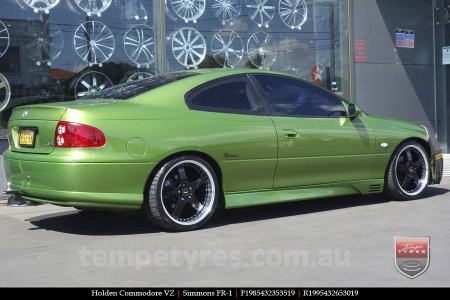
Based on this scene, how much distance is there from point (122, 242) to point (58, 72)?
4.30 metres

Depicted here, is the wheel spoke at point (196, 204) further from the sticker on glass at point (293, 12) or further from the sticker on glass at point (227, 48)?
the sticker on glass at point (293, 12)

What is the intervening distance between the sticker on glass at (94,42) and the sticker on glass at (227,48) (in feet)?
5.97

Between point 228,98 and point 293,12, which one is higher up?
point 293,12

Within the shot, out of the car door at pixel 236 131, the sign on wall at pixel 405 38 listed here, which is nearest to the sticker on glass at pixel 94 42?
the car door at pixel 236 131

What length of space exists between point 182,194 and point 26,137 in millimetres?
1412

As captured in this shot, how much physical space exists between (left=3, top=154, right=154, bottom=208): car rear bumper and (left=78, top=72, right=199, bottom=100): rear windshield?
76cm

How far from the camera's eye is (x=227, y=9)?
33.0ft

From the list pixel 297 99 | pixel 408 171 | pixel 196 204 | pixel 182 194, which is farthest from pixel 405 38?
pixel 182 194

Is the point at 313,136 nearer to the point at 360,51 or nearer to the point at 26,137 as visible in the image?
the point at 26,137

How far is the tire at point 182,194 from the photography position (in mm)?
4961

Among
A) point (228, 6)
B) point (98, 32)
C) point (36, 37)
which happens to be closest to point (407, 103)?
point (228, 6)

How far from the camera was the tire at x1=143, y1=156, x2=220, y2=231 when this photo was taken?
4.96m

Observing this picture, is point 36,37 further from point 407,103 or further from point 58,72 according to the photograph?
point 407,103

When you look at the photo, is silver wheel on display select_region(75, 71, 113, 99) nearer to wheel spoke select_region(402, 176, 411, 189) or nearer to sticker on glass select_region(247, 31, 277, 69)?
sticker on glass select_region(247, 31, 277, 69)
